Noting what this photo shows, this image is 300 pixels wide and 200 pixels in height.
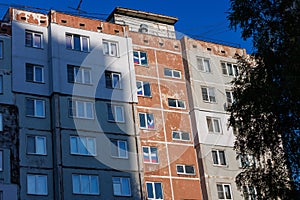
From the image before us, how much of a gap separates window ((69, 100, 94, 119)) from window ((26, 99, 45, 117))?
6.82ft

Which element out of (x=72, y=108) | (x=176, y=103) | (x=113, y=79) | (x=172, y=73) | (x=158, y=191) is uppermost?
(x=172, y=73)

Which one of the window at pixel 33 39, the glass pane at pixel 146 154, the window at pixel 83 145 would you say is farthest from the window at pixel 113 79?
the window at pixel 33 39

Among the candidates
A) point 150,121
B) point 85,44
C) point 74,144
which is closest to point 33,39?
point 85,44

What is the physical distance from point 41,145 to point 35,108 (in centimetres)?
286

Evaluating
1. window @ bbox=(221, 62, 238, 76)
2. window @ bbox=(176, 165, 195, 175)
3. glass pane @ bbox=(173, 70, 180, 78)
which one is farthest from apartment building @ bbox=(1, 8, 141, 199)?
window @ bbox=(221, 62, 238, 76)

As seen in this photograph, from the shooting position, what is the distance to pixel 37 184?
37.9 metres

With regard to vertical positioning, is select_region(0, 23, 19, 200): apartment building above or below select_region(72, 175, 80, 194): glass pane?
above

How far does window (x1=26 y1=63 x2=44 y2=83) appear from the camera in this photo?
1635 inches

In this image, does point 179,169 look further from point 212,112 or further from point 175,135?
point 212,112

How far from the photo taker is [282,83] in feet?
80.9

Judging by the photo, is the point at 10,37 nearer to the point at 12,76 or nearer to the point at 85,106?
the point at 12,76

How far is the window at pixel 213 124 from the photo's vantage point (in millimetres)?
47969

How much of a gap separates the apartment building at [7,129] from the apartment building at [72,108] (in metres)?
0.30

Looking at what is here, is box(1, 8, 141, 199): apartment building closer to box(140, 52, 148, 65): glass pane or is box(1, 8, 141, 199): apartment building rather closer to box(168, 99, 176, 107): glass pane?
box(140, 52, 148, 65): glass pane
